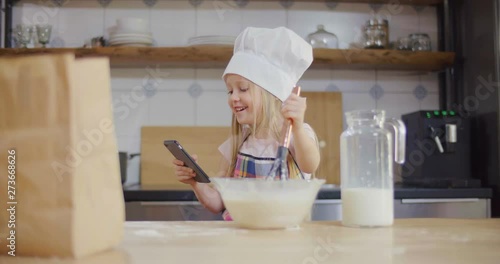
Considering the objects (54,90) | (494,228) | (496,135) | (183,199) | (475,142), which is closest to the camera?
(54,90)

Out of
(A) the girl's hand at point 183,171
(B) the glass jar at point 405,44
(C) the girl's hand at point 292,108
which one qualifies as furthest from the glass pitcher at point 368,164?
(B) the glass jar at point 405,44

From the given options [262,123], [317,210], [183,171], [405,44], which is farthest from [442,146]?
[183,171]

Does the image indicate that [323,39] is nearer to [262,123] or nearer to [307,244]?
[262,123]

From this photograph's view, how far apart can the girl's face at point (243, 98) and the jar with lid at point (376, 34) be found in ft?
4.28

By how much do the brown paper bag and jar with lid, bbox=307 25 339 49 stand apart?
2.08 metres

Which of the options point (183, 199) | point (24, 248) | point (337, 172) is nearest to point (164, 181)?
point (183, 199)

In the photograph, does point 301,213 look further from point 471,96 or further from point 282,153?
point 471,96

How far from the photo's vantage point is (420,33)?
2.72 metres

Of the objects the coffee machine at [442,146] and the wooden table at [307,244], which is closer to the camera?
the wooden table at [307,244]

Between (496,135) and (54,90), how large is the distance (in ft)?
7.19

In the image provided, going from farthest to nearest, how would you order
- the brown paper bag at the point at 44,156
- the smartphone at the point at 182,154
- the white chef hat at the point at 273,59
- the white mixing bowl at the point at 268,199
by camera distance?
the white chef hat at the point at 273,59 < the smartphone at the point at 182,154 < the white mixing bowl at the point at 268,199 < the brown paper bag at the point at 44,156

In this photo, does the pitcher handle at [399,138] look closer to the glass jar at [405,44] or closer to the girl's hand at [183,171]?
the girl's hand at [183,171]

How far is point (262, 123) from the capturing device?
4.98 feet

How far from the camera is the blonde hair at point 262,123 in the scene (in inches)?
58.3
